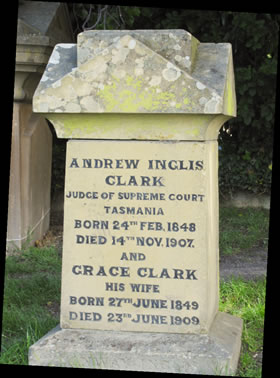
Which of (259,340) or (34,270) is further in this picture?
(34,270)

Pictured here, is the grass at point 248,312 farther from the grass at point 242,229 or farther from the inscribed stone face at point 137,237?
the grass at point 242,229

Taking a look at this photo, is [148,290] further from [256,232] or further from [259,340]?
[256,232]

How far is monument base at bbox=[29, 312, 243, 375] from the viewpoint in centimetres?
329

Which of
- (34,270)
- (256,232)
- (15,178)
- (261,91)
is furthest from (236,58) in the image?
(34,270)

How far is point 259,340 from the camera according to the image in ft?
13.2

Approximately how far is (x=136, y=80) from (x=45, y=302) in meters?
2.26

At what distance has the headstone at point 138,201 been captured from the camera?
3.30 metres

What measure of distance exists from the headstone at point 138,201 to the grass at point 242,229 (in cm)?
337

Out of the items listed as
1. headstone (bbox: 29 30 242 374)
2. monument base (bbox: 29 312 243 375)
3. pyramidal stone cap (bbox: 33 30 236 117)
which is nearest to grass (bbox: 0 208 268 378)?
monument base (bbox: 29 312 243 375)

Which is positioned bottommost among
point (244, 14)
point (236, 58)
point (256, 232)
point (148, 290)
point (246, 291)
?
point (256, 232)

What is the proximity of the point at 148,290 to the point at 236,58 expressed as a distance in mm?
5842

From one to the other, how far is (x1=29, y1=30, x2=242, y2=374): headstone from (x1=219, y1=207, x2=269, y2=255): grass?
3.37 m

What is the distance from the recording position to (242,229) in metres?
7.84

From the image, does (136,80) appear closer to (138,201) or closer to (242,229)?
(138,201)
